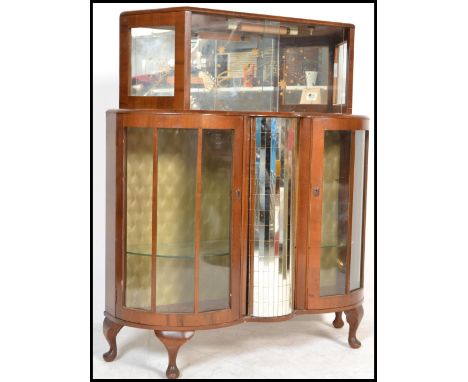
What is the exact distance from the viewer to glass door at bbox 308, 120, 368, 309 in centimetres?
448

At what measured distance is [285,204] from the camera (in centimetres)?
436

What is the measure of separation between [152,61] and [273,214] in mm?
978

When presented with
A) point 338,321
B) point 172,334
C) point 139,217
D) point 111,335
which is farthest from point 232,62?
point 338,321

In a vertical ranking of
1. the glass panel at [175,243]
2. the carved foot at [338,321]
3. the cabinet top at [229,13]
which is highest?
the cabinet top at [229,13]

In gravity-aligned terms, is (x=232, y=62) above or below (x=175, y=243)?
above

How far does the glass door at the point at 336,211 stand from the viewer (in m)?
4.48

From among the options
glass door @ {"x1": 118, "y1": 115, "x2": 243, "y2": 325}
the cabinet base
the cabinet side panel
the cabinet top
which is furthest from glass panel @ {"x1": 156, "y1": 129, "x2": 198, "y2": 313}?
the cabinet top

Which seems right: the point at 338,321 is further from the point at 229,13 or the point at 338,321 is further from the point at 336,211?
the point at 229,13

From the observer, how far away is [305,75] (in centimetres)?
464

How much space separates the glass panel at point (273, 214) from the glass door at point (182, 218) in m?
0.11

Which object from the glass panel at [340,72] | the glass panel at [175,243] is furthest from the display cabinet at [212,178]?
the glass panel at [340,72]

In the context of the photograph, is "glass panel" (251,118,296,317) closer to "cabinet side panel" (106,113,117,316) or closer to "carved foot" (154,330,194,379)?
"carved foot" (154,330,194,379)

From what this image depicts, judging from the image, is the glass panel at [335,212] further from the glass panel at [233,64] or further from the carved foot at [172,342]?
the carved foot at [172,342]
